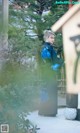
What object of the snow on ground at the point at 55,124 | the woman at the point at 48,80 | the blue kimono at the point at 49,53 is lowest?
the snow on ground at the point at 55,124

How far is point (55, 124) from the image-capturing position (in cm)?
510

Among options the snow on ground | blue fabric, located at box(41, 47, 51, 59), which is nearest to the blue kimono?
blue fabric, located at box(41, 47, 51, 59)

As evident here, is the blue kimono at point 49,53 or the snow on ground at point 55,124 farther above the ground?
the blue kimono at point 49,53

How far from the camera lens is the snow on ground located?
4.76 m

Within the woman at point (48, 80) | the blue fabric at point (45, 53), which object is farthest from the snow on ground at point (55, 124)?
the blue fabric at point (45, 53)

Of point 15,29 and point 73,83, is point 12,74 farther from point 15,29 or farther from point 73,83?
point 73,83

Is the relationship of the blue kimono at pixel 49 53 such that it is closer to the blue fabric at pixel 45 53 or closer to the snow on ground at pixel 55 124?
the blue fabric at pixel 45 53

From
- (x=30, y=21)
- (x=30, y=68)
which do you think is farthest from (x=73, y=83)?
(x=30, y=21)

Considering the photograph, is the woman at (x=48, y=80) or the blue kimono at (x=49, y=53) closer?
the woman at (x=48, y=80)

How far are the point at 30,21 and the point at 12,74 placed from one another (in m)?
3.09

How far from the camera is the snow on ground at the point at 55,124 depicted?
476 centimetres

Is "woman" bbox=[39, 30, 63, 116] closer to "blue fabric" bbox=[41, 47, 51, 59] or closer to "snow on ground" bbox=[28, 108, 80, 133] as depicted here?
"blue fabric" bbox=[41, 47, 51, 59]

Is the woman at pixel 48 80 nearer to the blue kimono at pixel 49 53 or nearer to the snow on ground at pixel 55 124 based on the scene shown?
the blue kimono at pixel 49 53

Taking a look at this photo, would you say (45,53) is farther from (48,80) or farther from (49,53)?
(48,80)
